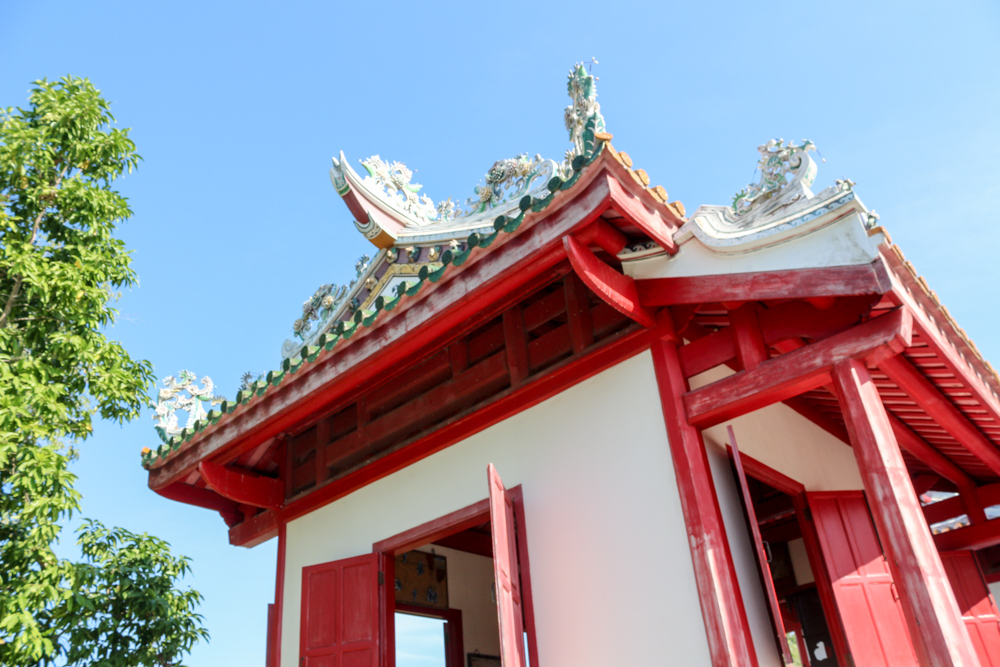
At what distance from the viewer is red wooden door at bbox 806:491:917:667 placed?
4445mm

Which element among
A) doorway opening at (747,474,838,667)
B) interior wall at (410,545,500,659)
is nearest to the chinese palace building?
interior wall at (410,545,500,659)

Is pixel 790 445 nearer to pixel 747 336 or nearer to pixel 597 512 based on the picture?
pixel 747 336

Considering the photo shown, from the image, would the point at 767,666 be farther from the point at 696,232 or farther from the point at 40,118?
the point at 40,118

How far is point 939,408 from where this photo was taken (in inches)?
189

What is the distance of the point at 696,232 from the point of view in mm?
4117

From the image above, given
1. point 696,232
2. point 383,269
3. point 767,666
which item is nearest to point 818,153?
point 696,232

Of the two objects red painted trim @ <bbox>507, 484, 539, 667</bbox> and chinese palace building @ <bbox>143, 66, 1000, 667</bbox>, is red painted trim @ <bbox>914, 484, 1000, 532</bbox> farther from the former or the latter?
red painted trim @ <bbox>507, 484, 539, 667</bbox>

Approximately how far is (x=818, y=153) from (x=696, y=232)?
0.73 metres

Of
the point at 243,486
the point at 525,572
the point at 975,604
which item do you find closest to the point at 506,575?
the point at 525,572

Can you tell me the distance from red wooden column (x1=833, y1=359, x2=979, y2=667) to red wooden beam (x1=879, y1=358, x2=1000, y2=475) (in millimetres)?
442

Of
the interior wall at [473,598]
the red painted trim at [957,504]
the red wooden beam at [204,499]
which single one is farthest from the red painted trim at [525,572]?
the red painted trim at [957,504]

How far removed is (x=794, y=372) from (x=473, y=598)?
14.8 ft

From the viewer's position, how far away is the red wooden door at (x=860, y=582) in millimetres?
4445

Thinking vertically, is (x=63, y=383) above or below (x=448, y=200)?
below
